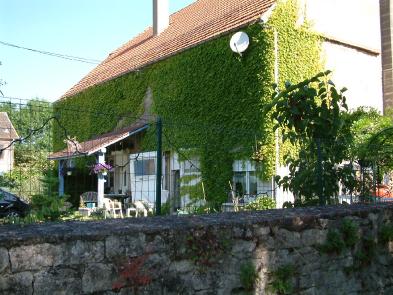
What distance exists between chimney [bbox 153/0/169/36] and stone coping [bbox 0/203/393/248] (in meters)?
18.3

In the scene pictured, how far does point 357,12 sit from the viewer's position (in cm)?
1684

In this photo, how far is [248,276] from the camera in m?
4.18

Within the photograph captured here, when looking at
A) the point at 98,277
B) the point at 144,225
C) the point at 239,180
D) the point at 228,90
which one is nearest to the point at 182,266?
the point at 144,225

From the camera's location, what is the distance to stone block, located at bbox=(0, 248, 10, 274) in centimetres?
312

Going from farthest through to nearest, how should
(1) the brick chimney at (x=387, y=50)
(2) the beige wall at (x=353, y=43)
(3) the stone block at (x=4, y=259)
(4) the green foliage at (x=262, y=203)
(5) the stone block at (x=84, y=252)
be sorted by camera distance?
(1) the brick chimney at (x=387, y=50) < (2) the beige wall at (x=353, y=43) < (4) the green foliage at (x=262, y=203) < (5) the stone block at (x=84, y=252) < (3) the stone block at (x=4, y=259)

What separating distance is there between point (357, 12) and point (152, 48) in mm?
8149

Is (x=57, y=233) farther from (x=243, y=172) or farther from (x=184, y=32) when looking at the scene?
(x=184, y=32)

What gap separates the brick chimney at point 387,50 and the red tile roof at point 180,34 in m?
5.25

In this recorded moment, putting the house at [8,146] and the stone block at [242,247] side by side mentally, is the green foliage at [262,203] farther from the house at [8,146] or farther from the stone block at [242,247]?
the stone block at [242,247]

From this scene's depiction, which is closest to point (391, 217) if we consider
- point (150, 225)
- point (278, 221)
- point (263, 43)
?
point (278, 221)

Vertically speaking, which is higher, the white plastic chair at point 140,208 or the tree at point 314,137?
the tree at point 314,137

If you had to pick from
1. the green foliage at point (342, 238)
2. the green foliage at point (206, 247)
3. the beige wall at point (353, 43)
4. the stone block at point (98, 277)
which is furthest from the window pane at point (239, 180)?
the stone block at point (98, 277)

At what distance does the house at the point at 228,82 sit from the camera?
13992 mm

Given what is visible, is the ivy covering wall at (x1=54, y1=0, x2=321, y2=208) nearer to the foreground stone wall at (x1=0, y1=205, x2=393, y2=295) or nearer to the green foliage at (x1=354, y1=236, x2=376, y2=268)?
the green foliage at (x1=354, y1=236, x2=376, y2=268)
